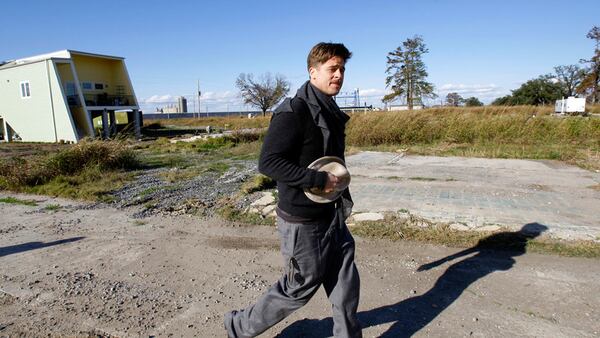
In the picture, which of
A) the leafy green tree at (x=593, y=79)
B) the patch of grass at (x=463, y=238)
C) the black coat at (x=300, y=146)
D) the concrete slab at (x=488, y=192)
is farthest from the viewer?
the leafy green tree at (x=593, y=79)

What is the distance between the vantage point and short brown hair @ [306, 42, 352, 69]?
2.29 metres

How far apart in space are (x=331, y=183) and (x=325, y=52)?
74 centimetres

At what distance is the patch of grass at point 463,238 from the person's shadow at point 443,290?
0.01 m

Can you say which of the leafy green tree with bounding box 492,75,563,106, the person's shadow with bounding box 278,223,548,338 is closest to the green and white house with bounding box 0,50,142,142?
the person's shadow with bounding box 278,223,548,338

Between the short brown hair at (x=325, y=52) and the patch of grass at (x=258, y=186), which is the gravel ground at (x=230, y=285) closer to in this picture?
the patch of grass at (x=258, y=186)

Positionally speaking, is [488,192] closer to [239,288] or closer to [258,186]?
[258,186]

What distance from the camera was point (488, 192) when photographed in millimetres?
7258

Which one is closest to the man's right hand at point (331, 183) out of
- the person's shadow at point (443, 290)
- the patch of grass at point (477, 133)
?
the person's shadow at point (443, 290)

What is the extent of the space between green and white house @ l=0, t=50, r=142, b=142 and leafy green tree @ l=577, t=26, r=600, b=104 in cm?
5077

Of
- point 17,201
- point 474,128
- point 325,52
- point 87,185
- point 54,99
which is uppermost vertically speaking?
point 54,99

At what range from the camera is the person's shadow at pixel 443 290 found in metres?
3.04

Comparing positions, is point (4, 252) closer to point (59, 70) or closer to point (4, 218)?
point (4, 218)

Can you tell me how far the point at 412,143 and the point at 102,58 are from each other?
2795cm

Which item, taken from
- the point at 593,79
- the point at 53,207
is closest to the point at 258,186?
the point at 53,207
